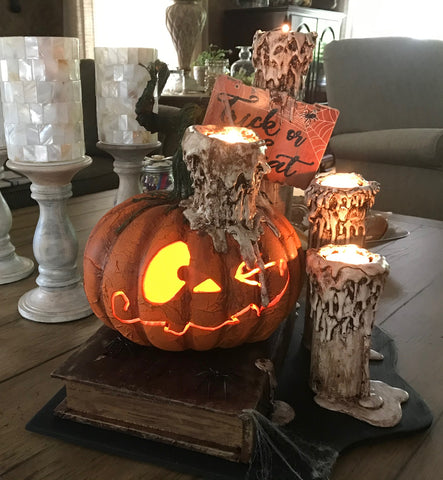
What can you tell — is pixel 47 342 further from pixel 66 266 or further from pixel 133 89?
pixel 133 89

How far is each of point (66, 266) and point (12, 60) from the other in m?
0.30

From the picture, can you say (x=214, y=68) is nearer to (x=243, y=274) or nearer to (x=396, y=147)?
(x=396, y=147)

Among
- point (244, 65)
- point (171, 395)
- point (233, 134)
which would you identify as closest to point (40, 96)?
point (233, 134)

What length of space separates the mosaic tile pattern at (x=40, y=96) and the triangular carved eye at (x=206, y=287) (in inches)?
12.7

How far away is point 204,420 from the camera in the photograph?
46 cm

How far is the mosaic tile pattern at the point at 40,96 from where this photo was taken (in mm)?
667

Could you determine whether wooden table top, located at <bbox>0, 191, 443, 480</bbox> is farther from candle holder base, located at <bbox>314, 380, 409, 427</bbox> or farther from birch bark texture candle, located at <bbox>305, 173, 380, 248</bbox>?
birch bark texture candle, located at <bbox>305, 173, 380, 248</bbox>

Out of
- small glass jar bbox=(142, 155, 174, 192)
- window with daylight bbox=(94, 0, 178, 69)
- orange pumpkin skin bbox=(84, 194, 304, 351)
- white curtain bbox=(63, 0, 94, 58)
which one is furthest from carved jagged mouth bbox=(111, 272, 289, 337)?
window with daylight bbox=(94, 0, 178, 69)

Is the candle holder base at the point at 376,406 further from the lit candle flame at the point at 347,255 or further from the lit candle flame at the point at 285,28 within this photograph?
the lit candle flame at the point at 285,28

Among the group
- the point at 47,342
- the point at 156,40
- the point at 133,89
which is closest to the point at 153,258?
the point at 47,342

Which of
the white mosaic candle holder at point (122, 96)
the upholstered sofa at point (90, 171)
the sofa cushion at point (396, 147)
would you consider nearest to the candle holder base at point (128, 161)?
the white mosaic candle holder at point (122, 96)

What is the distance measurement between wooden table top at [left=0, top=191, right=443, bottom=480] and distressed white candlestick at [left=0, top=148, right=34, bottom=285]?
0.02 m

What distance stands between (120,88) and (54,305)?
34 cm

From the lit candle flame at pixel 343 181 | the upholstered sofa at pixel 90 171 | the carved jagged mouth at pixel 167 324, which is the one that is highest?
the lit candle flame at pixel 343 181
